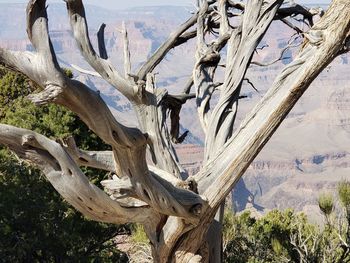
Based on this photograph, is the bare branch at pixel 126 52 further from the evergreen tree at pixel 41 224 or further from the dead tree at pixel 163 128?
the evergreen tree at pixel 41 224

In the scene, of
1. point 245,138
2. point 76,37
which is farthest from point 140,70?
point 76,37

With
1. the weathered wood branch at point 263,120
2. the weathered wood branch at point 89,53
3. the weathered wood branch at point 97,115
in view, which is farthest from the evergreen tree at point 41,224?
the weathered wood branch at point 97,115

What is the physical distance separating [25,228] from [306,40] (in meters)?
11.9

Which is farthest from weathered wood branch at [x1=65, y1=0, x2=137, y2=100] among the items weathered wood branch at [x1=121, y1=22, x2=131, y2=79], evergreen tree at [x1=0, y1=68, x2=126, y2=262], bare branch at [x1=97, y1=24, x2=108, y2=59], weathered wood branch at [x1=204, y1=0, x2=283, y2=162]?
evergreen tree at [x1=0, y1=68, x2=126, y2=262]

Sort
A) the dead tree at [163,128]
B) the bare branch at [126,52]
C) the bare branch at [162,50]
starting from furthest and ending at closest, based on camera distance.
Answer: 1. the bare branch at [162,50]
2. the bare branch at [126,52]
3. the dead tree at [163,128]

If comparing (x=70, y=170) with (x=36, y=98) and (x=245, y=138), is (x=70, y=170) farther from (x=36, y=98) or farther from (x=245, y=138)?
(x=245, y=138)

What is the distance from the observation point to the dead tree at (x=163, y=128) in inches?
147

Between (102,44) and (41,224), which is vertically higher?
(102,44)

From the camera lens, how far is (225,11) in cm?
638

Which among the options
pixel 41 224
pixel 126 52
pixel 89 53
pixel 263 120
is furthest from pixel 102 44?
pixel 41 224

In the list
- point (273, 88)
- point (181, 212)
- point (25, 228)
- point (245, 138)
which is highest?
point (273, 88)

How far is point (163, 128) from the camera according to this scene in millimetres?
5473

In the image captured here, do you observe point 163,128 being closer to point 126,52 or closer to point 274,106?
point 126,52

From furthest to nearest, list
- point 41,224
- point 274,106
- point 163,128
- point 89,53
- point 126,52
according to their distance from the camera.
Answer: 1. point 41,224
2. point 163,128
3. point 126,52
4. point 274,106
5. point 89,53
